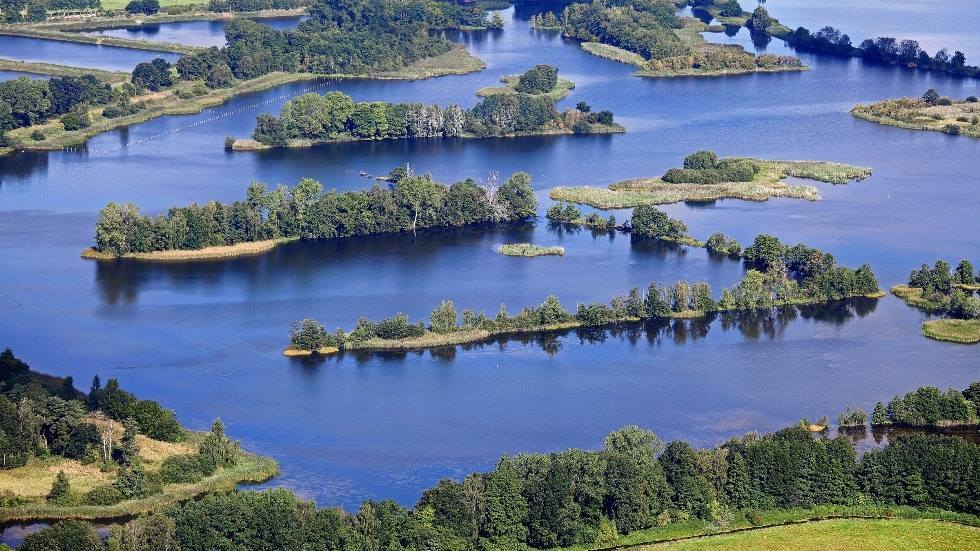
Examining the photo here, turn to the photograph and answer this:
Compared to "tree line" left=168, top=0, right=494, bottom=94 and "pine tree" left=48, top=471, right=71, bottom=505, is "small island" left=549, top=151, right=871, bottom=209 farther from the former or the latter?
"pine tree" left=48, top=471, right=71, bottom=505

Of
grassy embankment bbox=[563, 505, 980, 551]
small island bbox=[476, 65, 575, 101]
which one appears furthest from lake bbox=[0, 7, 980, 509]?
small island bbox=[476, 65, 575, 101]

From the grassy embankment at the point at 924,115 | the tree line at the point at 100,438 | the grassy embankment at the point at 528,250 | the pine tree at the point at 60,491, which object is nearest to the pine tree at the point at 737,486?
the tree line at the point at 100,438

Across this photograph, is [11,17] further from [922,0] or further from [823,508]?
[823,508]

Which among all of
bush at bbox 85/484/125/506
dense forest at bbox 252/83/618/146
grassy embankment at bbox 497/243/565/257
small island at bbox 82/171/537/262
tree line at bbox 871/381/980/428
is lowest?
bush at bbox 85/484/125/506

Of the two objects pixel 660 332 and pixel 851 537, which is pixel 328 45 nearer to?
pixel 660 332

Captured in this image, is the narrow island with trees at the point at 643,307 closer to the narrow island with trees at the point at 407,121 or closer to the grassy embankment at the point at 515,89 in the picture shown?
the narrow island with trees at the point at 407,121
